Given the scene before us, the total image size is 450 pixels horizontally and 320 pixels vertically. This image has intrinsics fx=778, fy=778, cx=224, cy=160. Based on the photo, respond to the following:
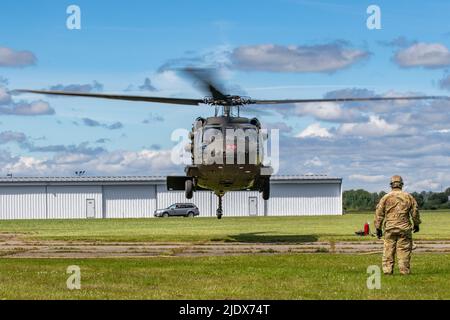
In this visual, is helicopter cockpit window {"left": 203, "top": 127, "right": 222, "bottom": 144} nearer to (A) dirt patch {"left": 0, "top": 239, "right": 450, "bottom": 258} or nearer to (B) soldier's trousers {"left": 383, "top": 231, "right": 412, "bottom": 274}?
(A) dirt patch {"left": 0, "top": 239, "right": 450, "bottom": 258}

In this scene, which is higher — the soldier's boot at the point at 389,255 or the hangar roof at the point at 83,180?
the hangar roof at the point at 83,180

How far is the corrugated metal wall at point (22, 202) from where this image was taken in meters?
90.9

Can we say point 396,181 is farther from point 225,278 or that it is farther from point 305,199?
point 305,199

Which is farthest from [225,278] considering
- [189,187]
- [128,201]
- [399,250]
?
[128,201]

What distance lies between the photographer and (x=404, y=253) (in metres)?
16.2

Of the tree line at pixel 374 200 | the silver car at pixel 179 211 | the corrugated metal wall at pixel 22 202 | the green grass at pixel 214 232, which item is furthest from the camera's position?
the tree line at pixel 374 200

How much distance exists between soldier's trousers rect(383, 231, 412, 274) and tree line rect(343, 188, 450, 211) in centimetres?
9196

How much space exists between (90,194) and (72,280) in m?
78.1

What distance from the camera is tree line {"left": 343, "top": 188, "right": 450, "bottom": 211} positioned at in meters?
132

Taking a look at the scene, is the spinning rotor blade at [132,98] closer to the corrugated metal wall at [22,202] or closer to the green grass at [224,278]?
the green grass at [224,278]

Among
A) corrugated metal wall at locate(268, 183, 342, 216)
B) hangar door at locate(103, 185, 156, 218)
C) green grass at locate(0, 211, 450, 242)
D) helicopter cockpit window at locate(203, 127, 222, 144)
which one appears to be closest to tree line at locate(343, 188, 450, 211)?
corrugated metal wall at locate(268, 183, 342, 216)

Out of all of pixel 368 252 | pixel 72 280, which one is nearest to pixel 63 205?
pixel 368 252

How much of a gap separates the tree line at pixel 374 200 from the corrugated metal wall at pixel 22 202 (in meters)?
47.4

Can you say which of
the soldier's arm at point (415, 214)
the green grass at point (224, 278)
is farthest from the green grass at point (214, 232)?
the soldier's arm at point (415, 214)
